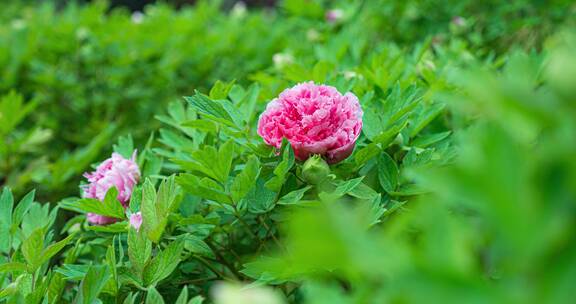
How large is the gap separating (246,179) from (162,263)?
0.15m

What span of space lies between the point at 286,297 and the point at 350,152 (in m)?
0.23

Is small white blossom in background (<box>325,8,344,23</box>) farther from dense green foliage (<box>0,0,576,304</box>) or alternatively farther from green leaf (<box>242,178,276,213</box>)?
green leaf (<box>242,178,276,213</box>)

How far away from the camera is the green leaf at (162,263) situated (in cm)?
82

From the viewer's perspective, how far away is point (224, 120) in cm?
90

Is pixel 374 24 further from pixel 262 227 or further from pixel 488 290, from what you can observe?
pixel 488 290

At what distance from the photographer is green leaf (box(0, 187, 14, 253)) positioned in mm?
975

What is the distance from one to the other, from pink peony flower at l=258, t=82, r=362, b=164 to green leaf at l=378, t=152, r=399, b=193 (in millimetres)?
75

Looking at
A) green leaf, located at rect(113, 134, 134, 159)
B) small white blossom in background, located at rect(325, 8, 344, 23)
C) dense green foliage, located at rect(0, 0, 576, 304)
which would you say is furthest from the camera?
small white blossom in background, located at rect(325, 8, 344, 23)

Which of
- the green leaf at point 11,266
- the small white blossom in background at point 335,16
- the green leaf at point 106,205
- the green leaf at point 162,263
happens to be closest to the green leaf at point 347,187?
the green leaf at point 162,263

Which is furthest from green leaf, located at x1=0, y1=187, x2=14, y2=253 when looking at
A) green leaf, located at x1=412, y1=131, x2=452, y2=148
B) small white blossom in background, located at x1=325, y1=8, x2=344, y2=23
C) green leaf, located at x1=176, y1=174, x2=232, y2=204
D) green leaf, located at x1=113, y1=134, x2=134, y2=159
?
small white blossom in background, located at x1=325, y1=8, x2=344, y2=23

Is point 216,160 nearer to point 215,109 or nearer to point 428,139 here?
point 215,109

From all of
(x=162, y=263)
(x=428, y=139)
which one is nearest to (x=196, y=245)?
(x=162, y=263)

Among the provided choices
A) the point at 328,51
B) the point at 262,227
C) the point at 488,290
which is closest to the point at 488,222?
the point at 488,290

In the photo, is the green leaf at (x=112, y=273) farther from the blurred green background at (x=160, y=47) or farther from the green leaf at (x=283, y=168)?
the blurred green background at (x=160, y=47)
